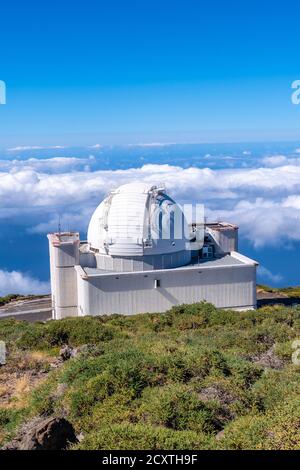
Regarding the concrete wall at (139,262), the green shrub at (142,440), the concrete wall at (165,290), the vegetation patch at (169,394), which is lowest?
the concrete wall at (165,290)

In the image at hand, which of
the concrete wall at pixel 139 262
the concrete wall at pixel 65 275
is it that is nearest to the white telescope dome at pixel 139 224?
the concrete wall at pixel 139 262

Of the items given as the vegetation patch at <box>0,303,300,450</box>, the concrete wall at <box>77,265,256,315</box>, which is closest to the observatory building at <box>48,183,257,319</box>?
the concrete wall at <box>77,265,256,315</box>

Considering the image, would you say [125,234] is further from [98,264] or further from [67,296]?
[67,296]

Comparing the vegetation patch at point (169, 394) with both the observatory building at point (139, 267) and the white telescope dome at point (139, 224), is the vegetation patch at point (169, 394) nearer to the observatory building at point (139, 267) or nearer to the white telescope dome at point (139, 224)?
the observatory building at point (139, 267)

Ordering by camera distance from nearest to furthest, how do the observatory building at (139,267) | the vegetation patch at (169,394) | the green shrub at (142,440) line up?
the green shrub at (142,440), the vegetation patch at (169,394), the observatory building at (139,267)

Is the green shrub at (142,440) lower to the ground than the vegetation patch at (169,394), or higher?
higher

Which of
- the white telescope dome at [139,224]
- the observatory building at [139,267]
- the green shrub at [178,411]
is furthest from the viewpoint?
the white telescope dome at [139,224]

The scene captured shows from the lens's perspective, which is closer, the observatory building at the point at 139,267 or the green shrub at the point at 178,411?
the green shrub at the point at 178,411
